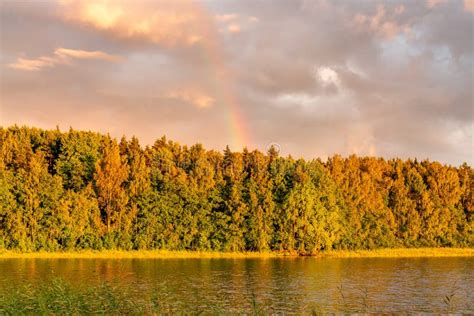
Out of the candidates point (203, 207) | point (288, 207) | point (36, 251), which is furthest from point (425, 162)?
point (36, 251)

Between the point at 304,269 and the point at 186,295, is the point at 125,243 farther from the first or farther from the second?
the point at 186,295

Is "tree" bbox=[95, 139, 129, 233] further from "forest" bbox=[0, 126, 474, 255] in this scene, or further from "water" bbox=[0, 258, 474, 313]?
"water" bbox=[0, 258, 474, 313]

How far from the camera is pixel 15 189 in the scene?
305 feet

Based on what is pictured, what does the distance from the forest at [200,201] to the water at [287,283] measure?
19453mm

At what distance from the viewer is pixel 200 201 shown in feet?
338

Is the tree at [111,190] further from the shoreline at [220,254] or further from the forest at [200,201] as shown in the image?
the shoreline at [220,254]

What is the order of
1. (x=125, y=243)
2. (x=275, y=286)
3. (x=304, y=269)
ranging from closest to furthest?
(x=275, y=286)
(x=304, y=269)
(x=125, y=243)

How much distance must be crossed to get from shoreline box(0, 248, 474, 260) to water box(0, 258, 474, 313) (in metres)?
16.1

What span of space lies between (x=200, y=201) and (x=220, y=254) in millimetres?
10275

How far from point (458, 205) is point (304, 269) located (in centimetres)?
6182

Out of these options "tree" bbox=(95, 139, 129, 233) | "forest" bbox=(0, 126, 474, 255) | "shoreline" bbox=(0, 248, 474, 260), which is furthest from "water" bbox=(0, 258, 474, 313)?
"tree" bbox=(95, 139, 129, 233)

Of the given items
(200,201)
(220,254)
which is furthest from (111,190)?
(220,254)

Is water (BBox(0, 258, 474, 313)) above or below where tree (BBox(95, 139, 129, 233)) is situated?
below

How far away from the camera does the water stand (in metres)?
43.2
